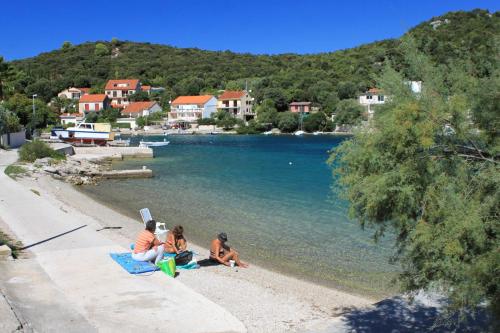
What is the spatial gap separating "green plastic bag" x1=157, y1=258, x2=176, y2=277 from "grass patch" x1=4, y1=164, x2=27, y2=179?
20281 millimetres

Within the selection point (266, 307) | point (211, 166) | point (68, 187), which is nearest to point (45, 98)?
point (211, 166)

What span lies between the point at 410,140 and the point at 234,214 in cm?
1760

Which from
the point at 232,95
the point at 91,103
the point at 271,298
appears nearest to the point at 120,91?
the point at 91,103

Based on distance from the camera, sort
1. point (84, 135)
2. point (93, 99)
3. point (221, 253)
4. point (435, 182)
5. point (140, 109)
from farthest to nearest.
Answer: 1. point (93, 99)
2. point (140, 109)
3. point (84, 135)
4. point (221, 253)
5. point (435, 182)

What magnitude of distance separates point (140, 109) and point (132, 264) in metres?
115

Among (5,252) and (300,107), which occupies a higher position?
(300,107)

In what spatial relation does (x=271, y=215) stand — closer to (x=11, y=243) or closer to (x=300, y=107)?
(x=11, y=243)

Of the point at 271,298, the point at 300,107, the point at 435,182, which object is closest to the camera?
the point at 435,182

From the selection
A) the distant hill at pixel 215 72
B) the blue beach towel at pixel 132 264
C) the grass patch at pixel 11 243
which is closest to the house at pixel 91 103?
the distant hill at pixel 215 72

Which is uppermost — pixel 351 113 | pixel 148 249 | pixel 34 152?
pixel 351 113

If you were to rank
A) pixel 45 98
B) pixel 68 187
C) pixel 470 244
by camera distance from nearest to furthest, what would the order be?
pixel 470 244, pixel 68 187, pixel 45 98

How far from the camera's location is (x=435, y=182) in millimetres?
5223

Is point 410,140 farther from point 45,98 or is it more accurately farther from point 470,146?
point 45,98

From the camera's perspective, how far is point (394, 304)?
9.34 meters
